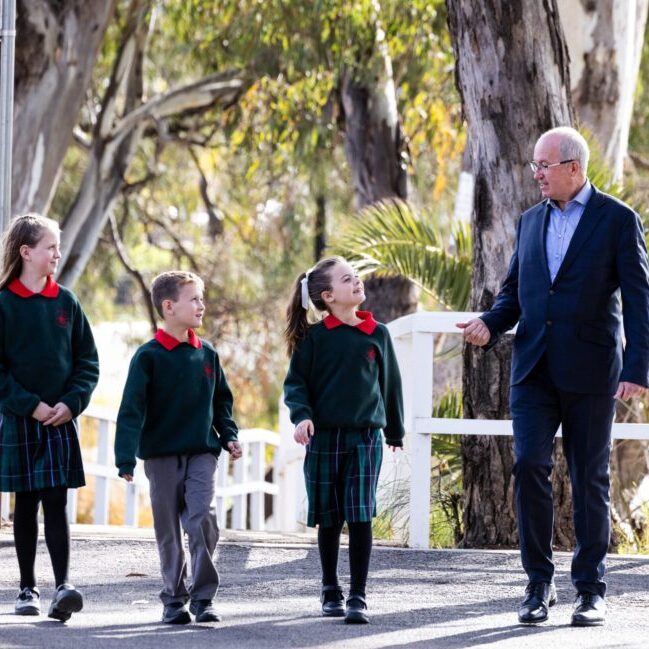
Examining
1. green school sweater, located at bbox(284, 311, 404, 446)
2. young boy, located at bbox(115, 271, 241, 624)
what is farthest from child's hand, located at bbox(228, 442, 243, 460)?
green school sweater, located at bbox(284, 311, 404, 446)

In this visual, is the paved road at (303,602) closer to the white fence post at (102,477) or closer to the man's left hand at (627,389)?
the man's left hand at (627,389)

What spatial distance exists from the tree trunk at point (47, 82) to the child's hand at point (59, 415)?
29.7ft

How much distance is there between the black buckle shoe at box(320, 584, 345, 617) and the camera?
5.80 m

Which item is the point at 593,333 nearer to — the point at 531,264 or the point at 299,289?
the point at 531,264

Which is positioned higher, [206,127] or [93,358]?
[206,127]

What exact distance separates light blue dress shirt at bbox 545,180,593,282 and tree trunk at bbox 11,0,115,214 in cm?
940

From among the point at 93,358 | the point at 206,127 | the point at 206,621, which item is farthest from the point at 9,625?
the point at 206,127

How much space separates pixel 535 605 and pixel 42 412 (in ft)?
6.60

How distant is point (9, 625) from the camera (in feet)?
17.8

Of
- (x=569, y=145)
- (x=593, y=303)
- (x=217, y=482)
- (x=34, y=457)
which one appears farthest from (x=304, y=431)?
(x=217, y=482)

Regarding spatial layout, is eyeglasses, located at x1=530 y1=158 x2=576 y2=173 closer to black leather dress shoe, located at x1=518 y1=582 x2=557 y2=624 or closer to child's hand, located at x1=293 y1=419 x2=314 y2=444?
child's hand, located at x1=293 y1=419 x2=314 y2=444

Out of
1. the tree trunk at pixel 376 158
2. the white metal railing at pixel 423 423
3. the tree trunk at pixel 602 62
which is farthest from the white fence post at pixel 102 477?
the tree trunk at pixel 376 158

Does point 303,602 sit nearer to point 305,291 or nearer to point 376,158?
point 305,291

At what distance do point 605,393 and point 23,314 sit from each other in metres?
2.28
